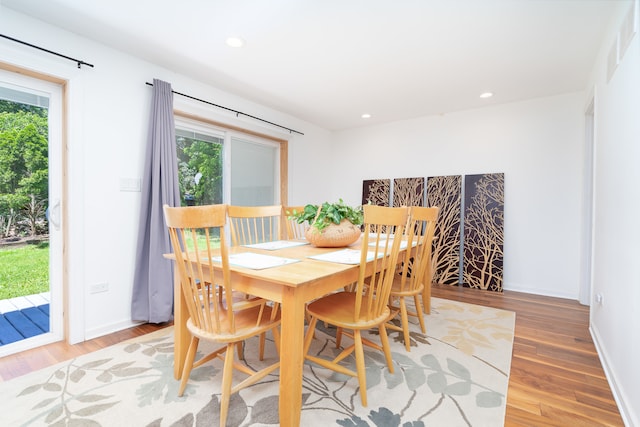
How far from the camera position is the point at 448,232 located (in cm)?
406

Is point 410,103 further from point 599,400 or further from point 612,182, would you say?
point 599,400

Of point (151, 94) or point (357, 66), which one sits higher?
point (357, 66)

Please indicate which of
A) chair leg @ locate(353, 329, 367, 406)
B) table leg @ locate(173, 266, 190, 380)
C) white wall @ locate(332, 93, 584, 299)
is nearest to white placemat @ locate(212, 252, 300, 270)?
table leg @ locate(173, 266, 190, 380)

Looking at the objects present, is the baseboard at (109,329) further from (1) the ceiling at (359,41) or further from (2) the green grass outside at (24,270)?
(1) the ceiling at (359,41)

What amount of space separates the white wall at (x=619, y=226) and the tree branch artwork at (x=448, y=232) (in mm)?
1660

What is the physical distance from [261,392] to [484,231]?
10.9 ft

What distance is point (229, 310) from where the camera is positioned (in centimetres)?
140

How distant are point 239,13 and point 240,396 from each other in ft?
7.72

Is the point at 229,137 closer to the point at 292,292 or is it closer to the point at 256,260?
the point at 256,260

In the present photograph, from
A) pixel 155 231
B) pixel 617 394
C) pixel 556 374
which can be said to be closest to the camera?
pixel 617 394

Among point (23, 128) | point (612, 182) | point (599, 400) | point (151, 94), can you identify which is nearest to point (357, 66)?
point (151, 94)

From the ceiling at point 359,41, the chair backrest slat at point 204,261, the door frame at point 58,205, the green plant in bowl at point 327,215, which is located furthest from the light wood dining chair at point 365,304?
the door frame at point 58,205

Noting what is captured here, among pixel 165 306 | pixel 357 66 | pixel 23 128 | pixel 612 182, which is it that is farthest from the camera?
pixel 357 66

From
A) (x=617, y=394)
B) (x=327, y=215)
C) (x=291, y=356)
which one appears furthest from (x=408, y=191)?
(x=291, y=356)
